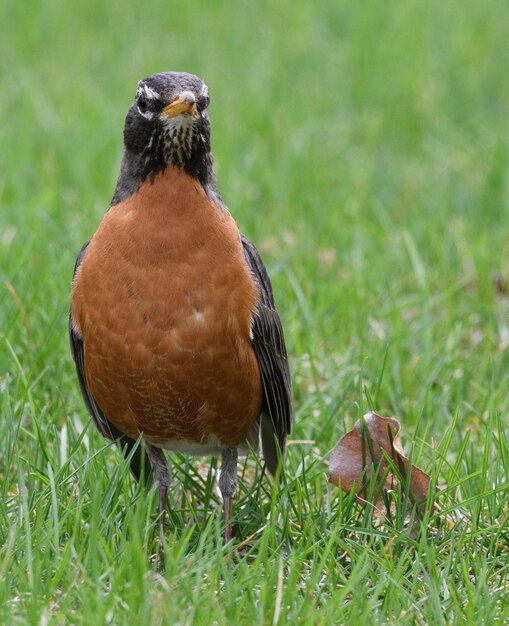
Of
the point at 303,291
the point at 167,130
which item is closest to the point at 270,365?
the point at 167,130

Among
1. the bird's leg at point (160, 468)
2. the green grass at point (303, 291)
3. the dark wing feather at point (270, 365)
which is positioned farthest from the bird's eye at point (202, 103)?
the bird's leg at point (160, 468)

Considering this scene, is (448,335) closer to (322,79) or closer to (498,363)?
(498,363)

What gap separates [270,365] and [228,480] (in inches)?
17.4

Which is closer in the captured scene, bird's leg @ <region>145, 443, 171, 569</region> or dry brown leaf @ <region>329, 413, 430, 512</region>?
dry brown leaf @ <region>329, 413, 430, 512</region>

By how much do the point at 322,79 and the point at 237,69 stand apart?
730 millimetres

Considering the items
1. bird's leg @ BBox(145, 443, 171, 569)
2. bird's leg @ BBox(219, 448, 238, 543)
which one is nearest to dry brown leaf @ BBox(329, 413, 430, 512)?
bird's leg @ BBox(219, 448, 238, 543)

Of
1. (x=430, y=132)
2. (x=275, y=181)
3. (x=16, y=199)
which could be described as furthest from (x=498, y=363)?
(x=430, y=132)

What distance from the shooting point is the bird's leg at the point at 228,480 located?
3.98 metres

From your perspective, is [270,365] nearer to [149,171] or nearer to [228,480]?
[228,480]

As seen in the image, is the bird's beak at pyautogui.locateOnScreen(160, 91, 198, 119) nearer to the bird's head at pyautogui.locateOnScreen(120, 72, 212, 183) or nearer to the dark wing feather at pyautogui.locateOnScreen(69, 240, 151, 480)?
the bird's head at pyautogui.locateOnScreen(120, 72, 212, 183)

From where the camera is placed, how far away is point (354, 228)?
22.5 feet

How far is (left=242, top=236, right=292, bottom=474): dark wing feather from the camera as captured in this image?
4059 millimetres

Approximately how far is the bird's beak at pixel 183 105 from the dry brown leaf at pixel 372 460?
3.84 feet

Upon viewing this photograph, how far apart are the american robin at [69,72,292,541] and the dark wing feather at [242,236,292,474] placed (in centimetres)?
1
